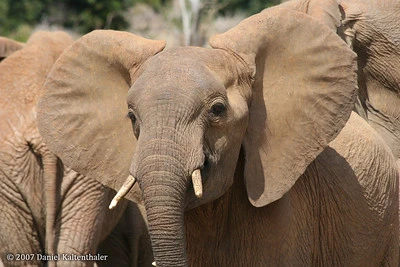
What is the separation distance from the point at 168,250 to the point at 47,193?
2335 mm

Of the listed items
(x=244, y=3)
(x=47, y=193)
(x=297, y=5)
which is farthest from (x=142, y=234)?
(x=244, y=3)

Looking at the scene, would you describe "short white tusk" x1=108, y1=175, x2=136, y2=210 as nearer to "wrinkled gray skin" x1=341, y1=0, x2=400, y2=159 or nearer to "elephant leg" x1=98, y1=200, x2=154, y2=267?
"wrinkled gray skin" x1=341, y1=0, x2=400, y2=159

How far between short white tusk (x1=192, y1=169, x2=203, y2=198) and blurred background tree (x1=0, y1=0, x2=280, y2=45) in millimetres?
14534

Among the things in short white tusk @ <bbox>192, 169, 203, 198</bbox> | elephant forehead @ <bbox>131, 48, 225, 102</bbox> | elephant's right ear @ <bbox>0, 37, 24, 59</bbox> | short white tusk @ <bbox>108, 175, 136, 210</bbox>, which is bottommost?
elephant's right ear @ <bbox>0, 37, 24, 59</bbox>

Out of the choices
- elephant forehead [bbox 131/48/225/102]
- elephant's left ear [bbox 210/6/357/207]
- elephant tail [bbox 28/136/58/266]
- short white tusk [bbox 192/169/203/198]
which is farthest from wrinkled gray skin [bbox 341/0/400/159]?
short white tusk [bbox 192/169/203/198]

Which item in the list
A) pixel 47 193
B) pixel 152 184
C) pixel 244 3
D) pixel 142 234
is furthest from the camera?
pixel 244 3

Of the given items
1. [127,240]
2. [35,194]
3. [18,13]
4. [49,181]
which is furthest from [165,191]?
[18,13]

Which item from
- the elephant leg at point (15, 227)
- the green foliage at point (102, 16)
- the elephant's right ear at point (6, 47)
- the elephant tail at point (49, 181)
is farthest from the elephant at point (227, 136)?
the green foliage at point (102, 16)

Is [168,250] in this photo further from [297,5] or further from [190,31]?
[190,31]

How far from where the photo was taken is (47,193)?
5.91m

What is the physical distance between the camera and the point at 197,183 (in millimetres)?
3648

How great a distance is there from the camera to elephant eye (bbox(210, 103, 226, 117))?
151 inches

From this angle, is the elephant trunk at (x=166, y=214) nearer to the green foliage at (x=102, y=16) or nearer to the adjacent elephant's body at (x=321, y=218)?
the adjacent elephant's body at (x=321, y=218)

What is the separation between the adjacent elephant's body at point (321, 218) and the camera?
420cm
